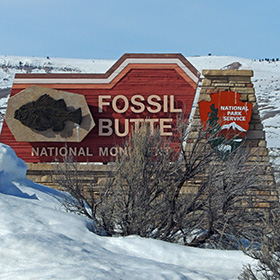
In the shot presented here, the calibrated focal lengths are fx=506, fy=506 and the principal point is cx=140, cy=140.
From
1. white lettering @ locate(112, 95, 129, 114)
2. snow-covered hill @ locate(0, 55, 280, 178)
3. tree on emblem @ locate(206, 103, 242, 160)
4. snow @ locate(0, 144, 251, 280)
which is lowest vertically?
snow @ locate(0, 144, 251, 280)

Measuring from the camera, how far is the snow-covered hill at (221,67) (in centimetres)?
3991

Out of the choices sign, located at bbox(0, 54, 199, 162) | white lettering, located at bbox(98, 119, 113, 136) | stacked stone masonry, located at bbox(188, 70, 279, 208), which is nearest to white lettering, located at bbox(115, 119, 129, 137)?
sign, located at bbox(0, 54, 199, 162)

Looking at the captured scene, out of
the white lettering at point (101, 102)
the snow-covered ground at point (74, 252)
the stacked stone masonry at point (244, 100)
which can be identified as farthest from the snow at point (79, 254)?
the stacked stone masonry at point (244, 100)

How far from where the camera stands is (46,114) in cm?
1498

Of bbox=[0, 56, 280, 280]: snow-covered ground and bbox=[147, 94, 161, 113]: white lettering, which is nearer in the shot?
bbox=[0, 56, 280, 280]: snow-covered ground

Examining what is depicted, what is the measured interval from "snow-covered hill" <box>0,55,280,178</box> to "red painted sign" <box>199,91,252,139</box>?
1314cm

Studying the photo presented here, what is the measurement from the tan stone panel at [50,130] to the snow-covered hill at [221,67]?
1477 centimetres

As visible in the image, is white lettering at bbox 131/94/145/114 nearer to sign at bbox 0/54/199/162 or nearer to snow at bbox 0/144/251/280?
sign at bbox 0/54/199/162

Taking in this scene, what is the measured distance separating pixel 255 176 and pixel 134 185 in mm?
3122

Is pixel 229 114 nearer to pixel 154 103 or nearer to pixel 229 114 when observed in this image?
pixel 229 114

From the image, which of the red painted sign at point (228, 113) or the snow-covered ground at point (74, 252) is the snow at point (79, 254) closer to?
the snow-covered ground at point (74, 252)

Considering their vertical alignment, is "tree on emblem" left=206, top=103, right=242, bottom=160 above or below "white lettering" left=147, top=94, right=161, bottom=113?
below

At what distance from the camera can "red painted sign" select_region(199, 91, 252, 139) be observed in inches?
562

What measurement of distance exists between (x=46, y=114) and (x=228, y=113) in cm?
532
